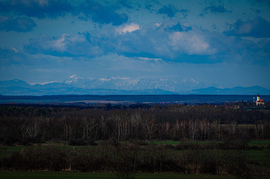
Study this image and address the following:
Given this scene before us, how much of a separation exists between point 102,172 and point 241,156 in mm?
19652

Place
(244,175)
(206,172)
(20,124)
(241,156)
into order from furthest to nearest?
(20,124) → (206,172) → (241,156) → (244,175)

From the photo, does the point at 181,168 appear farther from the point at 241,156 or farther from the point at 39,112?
the point at 39,112

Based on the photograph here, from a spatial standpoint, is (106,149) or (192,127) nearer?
(106,149)

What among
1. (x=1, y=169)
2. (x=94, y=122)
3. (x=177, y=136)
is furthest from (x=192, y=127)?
(x=1, y=169)

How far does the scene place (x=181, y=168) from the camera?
4191cm

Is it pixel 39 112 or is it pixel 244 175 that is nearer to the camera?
pixel 244 175

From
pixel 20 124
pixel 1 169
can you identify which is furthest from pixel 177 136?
pixel 1 169

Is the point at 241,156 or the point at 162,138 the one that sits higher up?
the point at 241,156

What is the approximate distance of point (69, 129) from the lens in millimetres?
97125

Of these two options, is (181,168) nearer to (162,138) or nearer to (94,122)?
(162,138)

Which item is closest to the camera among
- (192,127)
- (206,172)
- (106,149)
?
(206,172)

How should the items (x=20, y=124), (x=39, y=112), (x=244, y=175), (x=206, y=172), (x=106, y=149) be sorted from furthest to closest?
(x=39, y=112) < (x=20, y=124) < (x=106, y=149) < (x=206, y=172) < (x=244, y=175)

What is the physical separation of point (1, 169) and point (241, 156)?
112 ft

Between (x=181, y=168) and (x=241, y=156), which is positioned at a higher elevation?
(x=241, y=156)
